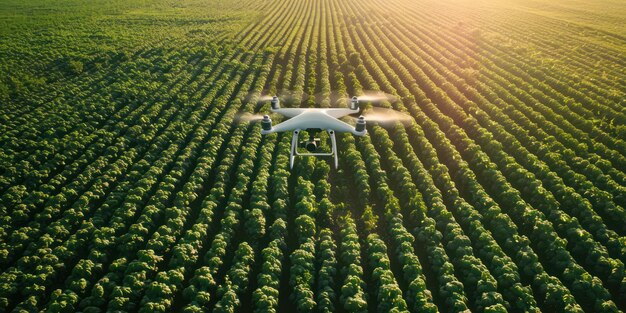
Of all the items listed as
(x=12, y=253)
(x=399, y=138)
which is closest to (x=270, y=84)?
(x=399, y=138)

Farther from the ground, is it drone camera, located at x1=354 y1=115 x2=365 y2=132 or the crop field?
drone camera, located at x1=354 y1=115 x2=365 y2=132

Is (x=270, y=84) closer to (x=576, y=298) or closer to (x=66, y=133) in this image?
(x=66, y=133)

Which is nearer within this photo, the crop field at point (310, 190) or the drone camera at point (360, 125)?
the drone camera at point (360, 125)

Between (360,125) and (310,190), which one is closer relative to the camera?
(360,125)

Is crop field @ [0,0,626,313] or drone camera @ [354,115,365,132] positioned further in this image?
crop field @ [0,0,626,313]

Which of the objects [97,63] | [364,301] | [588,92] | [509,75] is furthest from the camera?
[97,63]

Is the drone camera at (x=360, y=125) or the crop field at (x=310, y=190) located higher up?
the drone camera at (x=360, y=125)

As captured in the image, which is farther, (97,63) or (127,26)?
(127,26)

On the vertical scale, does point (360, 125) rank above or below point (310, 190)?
above
